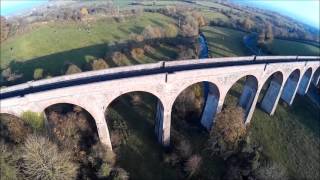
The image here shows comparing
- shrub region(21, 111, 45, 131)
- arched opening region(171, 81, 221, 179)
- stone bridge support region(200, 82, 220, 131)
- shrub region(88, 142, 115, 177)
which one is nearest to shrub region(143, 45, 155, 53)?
arched opening region(171, 81, 221, 179)

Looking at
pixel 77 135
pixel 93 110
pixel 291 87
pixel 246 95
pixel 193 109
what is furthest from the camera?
pixel 291 87

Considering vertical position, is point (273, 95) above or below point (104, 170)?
above

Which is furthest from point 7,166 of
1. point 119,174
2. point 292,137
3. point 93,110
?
point 292,137

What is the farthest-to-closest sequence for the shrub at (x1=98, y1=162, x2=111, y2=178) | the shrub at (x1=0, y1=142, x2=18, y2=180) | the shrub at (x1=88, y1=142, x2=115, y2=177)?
the shrub at (x1=88, y1=142, x2=115, y2=177) → the shrub at (x1=98, y1=162, x2=111, y2=178) → the shrub at (x1=0, y1=142, x2=18, y2=180)

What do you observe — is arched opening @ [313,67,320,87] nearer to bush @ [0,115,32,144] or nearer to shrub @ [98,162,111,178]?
shrub @ [98,162,111,178]

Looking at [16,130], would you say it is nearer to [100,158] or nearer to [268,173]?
[100,158]

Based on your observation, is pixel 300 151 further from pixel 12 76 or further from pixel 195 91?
pixel 12 76

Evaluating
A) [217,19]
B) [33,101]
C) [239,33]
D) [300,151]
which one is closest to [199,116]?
[300,151]
